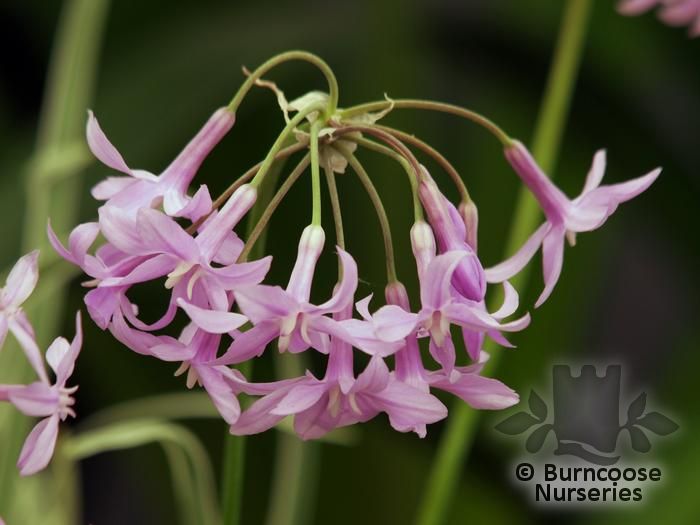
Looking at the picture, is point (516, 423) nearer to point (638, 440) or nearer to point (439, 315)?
point (638, 440)

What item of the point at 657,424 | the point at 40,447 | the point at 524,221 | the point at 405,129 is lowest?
the point at 40,447

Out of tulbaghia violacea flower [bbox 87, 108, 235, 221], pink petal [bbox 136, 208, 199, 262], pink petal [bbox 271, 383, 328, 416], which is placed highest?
tulbaghia violacea flower [bbox 87, 108, 235, 221]

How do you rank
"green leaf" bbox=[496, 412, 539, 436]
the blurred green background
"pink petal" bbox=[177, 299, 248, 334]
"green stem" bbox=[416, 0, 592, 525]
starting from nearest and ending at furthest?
"pink petal" bbox=[177, 299, 248, 334] → "green leaf" bbox=[496, 412, 539, 436] → "green stem" bbox=[416, 0, 592, 525] → the blurred green background

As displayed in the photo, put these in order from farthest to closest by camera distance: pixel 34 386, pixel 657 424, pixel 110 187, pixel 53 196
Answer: pixel 53 196, pixel 657 424, pixel 110 187, pixel 34 386

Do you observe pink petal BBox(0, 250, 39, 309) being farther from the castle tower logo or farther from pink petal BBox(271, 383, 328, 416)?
the castle tower logo

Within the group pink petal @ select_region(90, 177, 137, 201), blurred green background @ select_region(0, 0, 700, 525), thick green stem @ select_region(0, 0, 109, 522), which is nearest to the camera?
pink petal @ select_region(90, 177, 137, 201)

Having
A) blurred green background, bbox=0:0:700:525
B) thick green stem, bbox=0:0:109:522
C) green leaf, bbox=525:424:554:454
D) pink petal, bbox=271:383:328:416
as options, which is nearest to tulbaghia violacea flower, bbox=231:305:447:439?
pink petal, bbox=271:383:328:416

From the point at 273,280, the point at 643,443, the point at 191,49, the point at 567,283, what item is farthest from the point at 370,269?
the point at 643,443

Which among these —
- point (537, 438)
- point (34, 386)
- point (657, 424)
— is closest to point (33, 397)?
point (34, 386)
